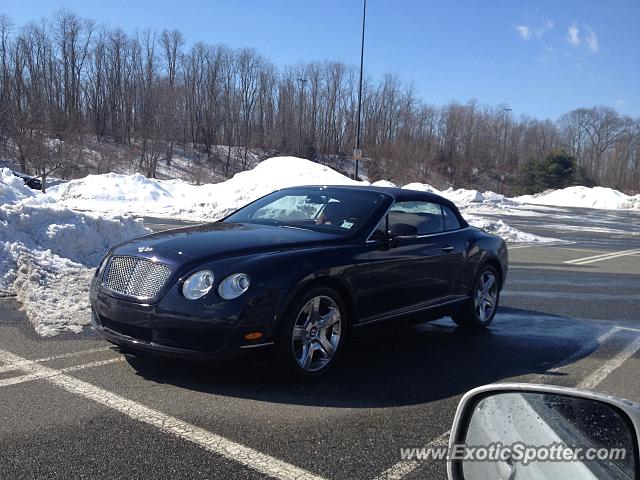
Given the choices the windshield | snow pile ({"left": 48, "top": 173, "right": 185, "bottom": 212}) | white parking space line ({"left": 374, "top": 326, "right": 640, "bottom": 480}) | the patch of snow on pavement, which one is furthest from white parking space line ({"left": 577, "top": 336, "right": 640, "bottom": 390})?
snow pile ({"left": 48, "top": 173, "right": 185, "bottom": 212})

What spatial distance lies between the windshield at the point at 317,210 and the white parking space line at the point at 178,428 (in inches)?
86.5

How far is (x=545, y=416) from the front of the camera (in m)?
1.98

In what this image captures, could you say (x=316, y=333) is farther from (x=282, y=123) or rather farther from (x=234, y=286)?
(x=282, y=123)

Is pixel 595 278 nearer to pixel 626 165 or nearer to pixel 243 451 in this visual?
pixel 243 451

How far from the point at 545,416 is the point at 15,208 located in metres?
8.65

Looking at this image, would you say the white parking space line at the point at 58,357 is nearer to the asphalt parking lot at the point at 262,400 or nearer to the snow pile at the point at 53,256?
the asphalt parking lot at the point at 262,400

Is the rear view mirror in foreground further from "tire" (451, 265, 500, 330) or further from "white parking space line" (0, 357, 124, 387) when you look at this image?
"tire" (451, 265, 500, 330)

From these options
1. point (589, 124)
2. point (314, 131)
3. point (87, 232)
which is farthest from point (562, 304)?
point (589, 124)

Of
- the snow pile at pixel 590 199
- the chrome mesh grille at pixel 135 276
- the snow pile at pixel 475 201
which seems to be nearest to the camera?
the chrome mesh grille at pixel 135 276

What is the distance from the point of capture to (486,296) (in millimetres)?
6930

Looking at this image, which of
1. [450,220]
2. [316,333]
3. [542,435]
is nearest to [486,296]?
[450,220]

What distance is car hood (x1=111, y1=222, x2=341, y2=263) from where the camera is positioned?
14.9 ft

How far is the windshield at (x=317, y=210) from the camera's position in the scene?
552 cm

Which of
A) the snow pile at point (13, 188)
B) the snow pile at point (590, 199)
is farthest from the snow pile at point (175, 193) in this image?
the snow pile at point (590, 199)
